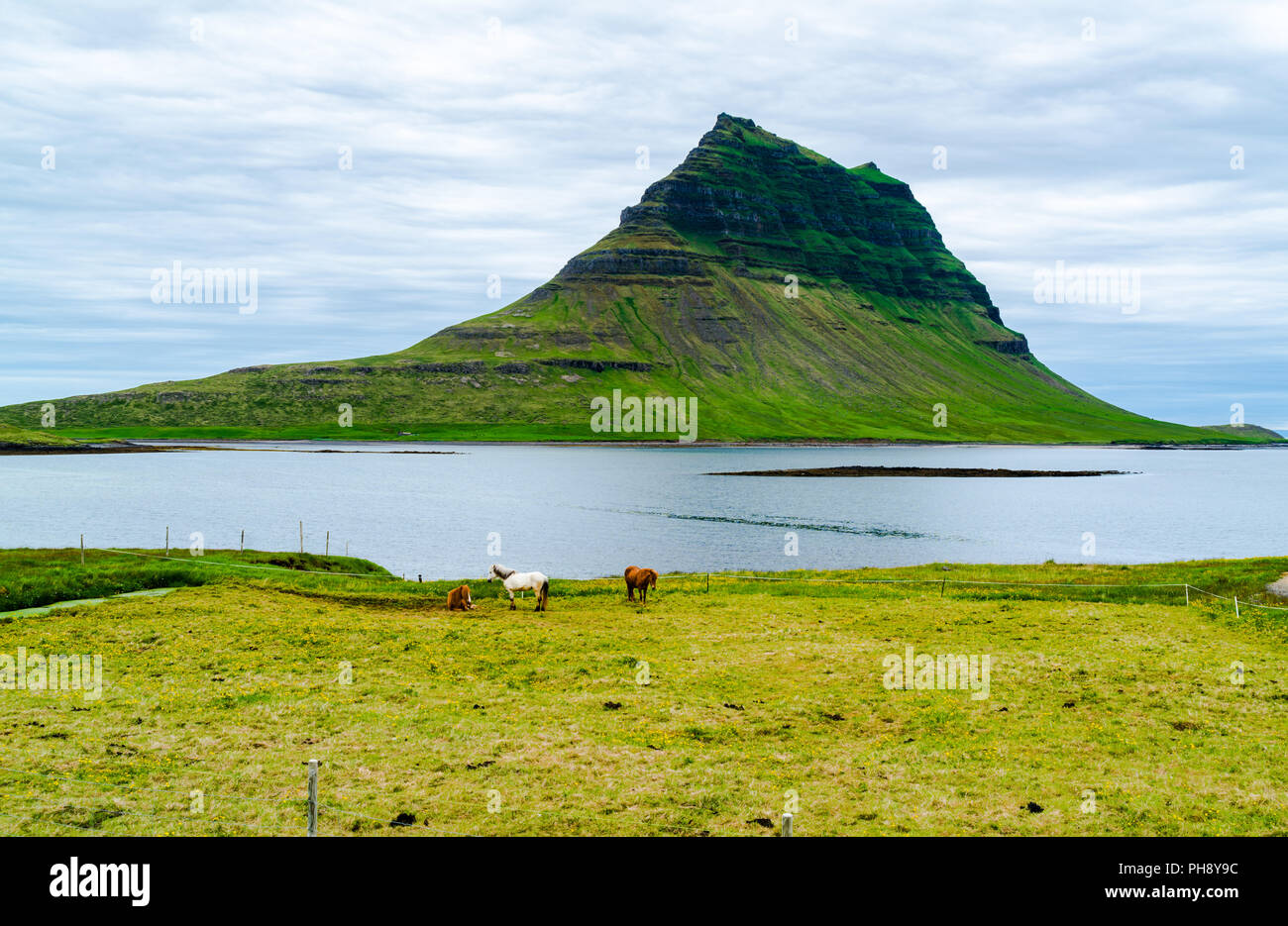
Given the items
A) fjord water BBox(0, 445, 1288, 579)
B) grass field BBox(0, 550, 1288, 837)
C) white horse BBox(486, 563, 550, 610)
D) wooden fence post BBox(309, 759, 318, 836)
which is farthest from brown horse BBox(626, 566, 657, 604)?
wooden fence post BBox(309, 759, 318, 836)

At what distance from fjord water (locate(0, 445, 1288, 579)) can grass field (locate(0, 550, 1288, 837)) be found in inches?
1514

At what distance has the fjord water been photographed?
8844 centimetres

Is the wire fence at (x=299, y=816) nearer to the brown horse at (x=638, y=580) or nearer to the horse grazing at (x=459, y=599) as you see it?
the horse grazing at (x=459, y=599)

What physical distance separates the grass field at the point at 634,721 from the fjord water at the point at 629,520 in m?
38.5

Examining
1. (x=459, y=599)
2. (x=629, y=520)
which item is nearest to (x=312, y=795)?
(x=459, y=599)

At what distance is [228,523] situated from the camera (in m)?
107

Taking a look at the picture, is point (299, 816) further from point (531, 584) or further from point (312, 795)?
point (531, 584)

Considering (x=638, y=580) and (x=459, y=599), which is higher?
(x=638, y=580)

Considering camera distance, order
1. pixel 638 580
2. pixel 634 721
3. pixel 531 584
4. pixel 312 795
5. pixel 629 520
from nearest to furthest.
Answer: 1. pixel 312 795
2. pixel 634 721
3. pixel 531 584
4. pixel 638 580
5. pixel 629 520

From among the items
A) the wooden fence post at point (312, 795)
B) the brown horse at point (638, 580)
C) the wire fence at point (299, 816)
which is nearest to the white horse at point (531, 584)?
the brown horse at point (638, 580)

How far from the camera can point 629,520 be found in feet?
395

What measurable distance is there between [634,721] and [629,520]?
96473 mm
